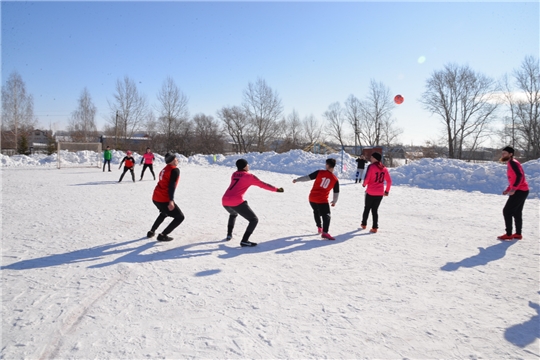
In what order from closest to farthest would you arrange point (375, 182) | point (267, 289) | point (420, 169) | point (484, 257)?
point (267, 289) < point (484, 257) < point (375, 182) < point (420, 169)

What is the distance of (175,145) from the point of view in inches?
1644

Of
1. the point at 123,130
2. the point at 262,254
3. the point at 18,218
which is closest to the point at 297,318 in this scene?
the point at 262,254

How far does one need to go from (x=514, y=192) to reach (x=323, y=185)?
3.56 meters

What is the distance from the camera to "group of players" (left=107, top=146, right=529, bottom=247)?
5477 millimetres

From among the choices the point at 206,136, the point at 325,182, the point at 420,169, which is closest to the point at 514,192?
the point at 325,182

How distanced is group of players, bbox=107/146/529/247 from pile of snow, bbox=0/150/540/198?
8699mm

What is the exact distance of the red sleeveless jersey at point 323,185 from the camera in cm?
591

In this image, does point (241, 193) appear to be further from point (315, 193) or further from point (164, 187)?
point (315, 193)

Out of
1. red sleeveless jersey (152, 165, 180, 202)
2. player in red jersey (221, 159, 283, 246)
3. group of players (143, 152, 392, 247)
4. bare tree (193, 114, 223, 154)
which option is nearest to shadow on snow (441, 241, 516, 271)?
group of players (143, 152, 392, 247)

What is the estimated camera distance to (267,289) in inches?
150

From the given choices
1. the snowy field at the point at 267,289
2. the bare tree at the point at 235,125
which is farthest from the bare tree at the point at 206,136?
the snowy field at the point at 267,289

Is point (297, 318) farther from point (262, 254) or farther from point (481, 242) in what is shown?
point (481, 242)

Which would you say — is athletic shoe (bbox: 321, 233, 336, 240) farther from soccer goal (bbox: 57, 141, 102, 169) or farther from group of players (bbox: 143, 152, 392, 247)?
soccer goal (bbox: 57, 141, 102, 169)

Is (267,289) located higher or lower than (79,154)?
lower
